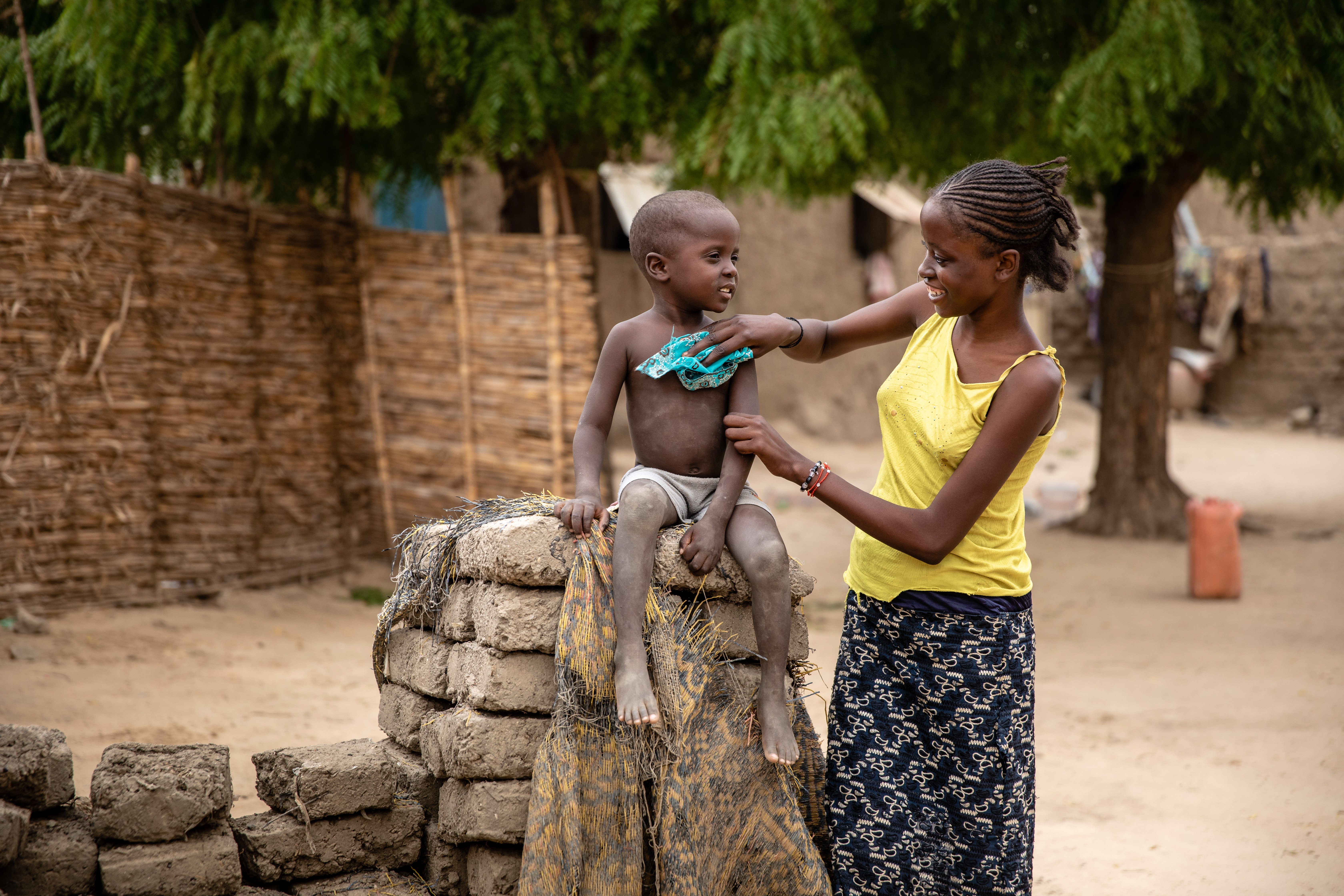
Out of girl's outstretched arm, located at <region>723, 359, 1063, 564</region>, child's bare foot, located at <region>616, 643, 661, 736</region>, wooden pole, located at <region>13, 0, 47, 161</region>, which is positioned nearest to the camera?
girl's outstretched arm, located at <region>723, 359, 1063, 564</region>

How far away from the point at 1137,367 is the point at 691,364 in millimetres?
7026

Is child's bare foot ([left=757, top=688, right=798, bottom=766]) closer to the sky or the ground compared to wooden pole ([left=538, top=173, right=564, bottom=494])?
closer to the ground

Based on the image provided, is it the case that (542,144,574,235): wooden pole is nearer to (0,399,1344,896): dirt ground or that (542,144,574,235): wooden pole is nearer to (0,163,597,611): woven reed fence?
(0,163,597,611): woven reed fence

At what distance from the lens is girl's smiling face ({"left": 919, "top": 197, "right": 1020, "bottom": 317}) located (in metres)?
2.04

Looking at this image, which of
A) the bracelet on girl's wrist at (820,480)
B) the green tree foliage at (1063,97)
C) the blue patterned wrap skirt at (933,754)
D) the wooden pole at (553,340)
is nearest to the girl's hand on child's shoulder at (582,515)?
the bracelet on girl's wrist at (820,480)

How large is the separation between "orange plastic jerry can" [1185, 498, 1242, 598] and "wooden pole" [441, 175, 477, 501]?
462 centimetres

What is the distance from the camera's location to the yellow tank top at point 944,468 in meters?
2.11

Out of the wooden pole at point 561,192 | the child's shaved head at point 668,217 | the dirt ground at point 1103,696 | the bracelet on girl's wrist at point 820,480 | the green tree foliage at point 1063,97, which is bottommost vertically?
the dirt ground at point 1103,696

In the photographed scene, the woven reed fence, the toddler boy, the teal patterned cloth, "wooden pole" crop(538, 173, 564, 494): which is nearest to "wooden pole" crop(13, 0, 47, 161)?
the woven reed fence

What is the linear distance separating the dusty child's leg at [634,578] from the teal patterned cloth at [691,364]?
0.25 m

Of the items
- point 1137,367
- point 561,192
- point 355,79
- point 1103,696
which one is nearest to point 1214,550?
point 1137,367

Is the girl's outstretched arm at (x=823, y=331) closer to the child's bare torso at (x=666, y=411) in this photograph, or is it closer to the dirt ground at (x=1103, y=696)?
the child's bare torso at (x=666, y=411)

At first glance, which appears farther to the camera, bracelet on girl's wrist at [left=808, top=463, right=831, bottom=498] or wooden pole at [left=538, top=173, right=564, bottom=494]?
wooden pole at [left=538, top=173, right=564, bottom=494]

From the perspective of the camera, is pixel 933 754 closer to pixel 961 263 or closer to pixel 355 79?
pixel 961 263
